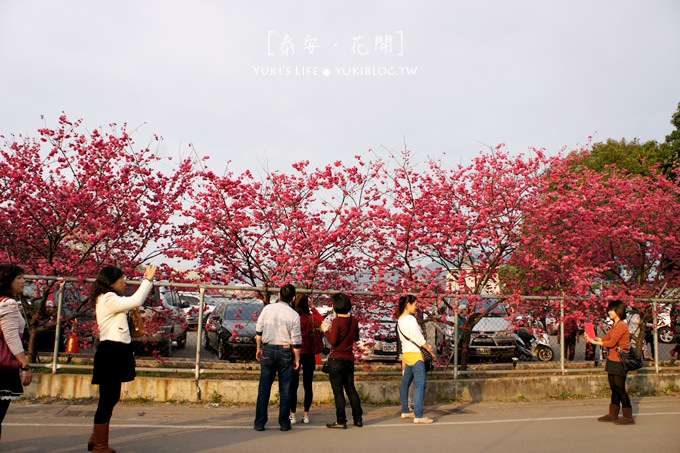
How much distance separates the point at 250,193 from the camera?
36.8 ft

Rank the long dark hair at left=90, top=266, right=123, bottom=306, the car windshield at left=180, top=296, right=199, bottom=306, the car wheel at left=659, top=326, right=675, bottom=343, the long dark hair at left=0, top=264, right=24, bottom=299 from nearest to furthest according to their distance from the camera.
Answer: the long dark hair at left=0, top=264, right=24, bottom=299 < the long dark hair at left=90, top=266, right=123, bottom=306 < the car windshield at left=180, top=296, right=199, bottom=306 < the car wheel at left=659, top=326, right=675, bottom=343

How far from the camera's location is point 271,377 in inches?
300

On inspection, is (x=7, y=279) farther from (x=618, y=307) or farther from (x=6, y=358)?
(x=618, y=307)

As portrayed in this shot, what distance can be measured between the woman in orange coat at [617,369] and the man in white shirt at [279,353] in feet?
14.8

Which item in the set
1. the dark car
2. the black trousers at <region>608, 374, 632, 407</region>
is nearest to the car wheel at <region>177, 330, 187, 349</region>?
the dark car

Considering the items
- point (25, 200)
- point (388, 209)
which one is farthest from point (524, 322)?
point (25, 200)

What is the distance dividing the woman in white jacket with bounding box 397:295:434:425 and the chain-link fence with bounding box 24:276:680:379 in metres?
1.65

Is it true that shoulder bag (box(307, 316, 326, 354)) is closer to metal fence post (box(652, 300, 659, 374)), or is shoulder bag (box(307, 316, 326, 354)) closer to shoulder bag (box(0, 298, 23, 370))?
shoulder bag (box(0, 298, 23, 370))

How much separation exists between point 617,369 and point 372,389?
3.81 metres

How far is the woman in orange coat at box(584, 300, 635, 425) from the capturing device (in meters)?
8.43

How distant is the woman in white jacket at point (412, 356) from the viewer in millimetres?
8367

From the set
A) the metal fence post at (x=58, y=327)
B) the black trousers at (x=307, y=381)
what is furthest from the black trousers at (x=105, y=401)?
the metal fence post at (x=58, y=327)

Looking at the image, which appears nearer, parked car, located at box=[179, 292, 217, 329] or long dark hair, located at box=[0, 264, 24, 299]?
long dark hair, located at box=[0, 264, 24, 299]

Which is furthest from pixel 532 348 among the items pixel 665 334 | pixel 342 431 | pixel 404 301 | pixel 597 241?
pixel 342 431
